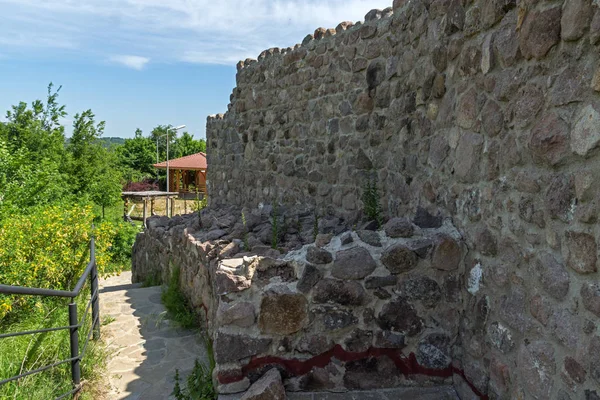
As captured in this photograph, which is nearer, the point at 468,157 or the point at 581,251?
the point at 581,251

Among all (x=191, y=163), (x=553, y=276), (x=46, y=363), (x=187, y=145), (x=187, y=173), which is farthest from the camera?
(x=187, y=145)

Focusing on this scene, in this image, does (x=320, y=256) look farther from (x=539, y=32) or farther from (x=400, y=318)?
(x=539, y=32)

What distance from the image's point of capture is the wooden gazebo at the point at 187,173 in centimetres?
2889

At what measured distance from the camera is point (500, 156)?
2.31 m

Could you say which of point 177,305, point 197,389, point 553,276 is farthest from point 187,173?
point 553,276

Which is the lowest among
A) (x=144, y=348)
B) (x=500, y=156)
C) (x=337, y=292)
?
(x=144, y=348)

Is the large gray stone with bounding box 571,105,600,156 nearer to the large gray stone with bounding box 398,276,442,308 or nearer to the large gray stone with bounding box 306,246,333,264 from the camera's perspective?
the large gray stone with bounding box 398,276,442,308

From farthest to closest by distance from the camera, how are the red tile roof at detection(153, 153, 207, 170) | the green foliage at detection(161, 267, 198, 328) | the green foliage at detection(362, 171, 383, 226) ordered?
the red tile roof at detection(153, 153, 207, 170) → the green foliage at detection(161, 267, 198, 328) → the green foliage at detection(362, 171, 383, 226)

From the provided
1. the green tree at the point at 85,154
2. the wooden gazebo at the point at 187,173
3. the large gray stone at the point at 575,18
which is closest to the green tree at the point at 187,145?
the wooden gazebo at the point at 187,173

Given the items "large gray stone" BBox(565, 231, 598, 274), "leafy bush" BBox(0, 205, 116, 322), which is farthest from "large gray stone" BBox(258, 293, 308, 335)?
"leafy bush" BBox(0, 205, 116, 322)

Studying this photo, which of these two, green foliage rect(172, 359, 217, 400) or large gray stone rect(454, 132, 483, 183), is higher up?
large gray stone rect(454, 132, 483, 183)

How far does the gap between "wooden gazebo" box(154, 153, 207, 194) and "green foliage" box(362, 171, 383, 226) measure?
2427 cm

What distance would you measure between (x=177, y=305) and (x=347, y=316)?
11.4 feet

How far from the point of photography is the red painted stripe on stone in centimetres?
279
